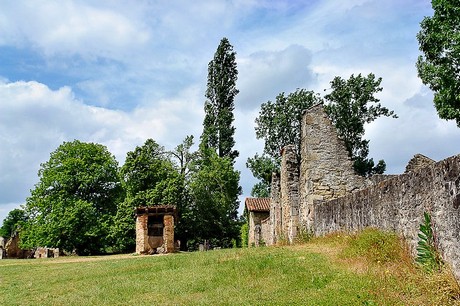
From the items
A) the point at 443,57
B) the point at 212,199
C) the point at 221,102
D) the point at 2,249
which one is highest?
the point at 221,102

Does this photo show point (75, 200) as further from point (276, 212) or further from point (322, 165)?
point (322, 165)

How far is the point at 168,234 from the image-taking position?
92.8 ft

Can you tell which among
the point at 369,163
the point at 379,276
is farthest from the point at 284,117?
the point at 379,276

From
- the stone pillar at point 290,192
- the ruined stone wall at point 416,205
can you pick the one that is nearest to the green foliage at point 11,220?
the stone pillar at point 290,192

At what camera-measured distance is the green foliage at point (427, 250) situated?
25.1 feet

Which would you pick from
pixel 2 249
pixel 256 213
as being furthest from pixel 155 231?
pixel 2 249

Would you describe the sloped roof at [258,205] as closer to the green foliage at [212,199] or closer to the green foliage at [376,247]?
the green foliage at [212,199]

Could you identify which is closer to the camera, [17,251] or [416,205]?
[416,205]

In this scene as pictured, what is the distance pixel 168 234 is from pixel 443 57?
17.4 meters

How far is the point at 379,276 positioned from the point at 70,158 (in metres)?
37.9

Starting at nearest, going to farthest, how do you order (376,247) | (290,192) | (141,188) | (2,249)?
1. (376,247)
2. (290,192)
3. (2,249)
4. (141,188)

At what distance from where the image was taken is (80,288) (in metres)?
11.7

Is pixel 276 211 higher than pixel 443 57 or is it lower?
lower

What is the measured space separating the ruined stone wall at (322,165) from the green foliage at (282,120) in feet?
71.9
